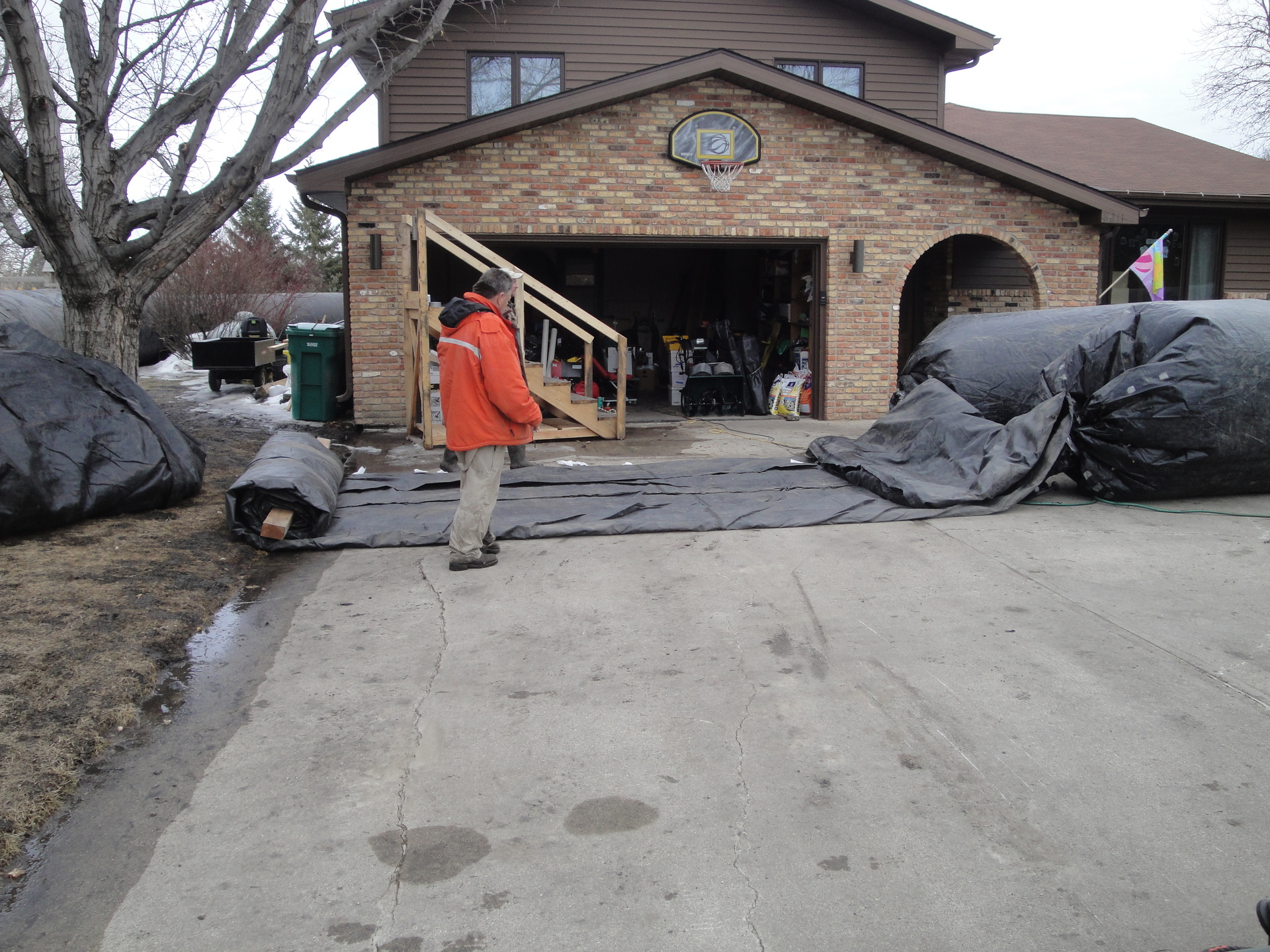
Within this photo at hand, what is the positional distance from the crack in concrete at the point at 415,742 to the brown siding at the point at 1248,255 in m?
15.2

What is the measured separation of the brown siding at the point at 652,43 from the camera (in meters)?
14.0

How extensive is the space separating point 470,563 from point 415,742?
2351 millimetres

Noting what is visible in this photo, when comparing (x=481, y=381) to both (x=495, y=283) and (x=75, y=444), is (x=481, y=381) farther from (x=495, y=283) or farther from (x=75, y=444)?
(x=75, y=444)

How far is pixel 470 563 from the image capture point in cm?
585

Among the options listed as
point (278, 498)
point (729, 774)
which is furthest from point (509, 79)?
point (729, 774)

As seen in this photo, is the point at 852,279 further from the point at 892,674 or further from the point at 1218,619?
the point at 892,674

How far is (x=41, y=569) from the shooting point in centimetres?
524

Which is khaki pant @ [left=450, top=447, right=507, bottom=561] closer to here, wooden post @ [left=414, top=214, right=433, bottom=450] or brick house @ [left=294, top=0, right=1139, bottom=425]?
wooden post @ [left=414, top=214, right=433, bottom=450]

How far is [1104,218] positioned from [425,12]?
9.48 metres

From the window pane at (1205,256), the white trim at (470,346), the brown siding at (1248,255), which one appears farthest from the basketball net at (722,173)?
the brown siding at (1248,255)

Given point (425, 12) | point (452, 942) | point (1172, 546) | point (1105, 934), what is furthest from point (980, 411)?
point (425, 12)

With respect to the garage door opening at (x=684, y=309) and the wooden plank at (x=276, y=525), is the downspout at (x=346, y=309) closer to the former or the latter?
A: the garage door opening at (x=684, y=309)

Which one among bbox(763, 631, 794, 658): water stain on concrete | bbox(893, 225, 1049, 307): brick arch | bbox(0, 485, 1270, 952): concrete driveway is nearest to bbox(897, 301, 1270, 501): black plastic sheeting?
bbox(0, 485, 1270, 952): concrete driveway

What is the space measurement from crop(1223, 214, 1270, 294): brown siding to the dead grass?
15747 mm
